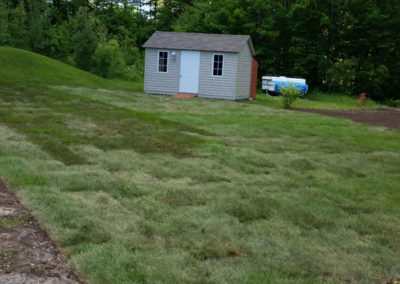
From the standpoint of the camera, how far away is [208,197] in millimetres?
5680

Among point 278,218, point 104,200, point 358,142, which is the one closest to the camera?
point 278,218

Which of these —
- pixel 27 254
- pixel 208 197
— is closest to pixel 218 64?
pixel 208 197

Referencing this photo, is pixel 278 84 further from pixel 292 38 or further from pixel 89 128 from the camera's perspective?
pixel 89 128

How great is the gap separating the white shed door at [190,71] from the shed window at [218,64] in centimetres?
83

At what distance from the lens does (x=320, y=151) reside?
945 cm

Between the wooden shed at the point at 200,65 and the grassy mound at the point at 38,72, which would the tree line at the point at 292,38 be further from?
the wooden shed at the point at 200,65

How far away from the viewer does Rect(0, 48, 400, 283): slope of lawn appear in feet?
12.3

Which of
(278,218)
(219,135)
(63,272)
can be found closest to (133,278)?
(63,272)

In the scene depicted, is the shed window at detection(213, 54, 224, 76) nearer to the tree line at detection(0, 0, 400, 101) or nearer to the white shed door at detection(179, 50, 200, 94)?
the white shed door at detection(179, 50, 200, 94)

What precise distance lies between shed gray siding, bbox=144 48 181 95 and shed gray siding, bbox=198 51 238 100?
1.30 m

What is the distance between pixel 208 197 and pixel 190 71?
1793cm

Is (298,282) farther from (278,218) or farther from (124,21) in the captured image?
(124,21)

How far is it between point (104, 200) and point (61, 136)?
4664 mm

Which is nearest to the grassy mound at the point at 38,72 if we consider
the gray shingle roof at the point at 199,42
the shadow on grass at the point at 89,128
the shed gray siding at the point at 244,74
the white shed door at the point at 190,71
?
the gray shingle roof at the point at 199,42
